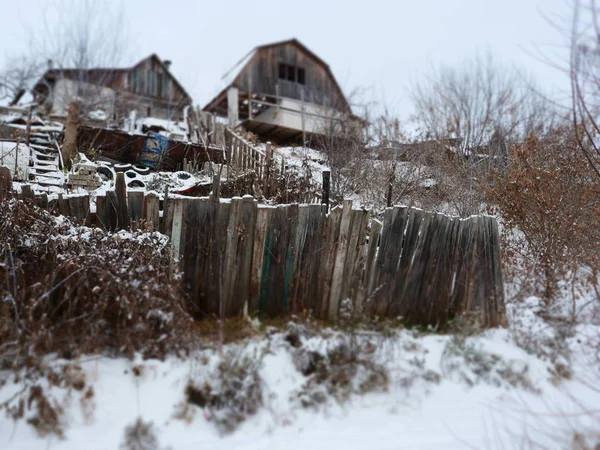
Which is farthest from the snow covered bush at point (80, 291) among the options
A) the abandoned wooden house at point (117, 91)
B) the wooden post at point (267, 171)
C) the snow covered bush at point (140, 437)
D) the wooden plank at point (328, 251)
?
the abandoned wooden house at point (117, 91)

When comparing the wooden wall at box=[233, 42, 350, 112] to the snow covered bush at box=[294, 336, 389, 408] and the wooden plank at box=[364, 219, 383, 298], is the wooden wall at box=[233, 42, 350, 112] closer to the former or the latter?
the wooden plank at box=[364, 219, 383, 298]

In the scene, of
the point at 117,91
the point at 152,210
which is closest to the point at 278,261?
the point at 152,210

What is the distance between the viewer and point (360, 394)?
376 centimetres

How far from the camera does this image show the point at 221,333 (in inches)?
158

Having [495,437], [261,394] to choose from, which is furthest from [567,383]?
[261,394]

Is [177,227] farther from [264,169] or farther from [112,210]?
[264,169]

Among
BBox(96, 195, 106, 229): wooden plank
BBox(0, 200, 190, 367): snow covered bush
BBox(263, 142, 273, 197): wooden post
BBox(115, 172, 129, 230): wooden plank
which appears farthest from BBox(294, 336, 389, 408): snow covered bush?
BBox(263, 142, 273, 197): wooden post

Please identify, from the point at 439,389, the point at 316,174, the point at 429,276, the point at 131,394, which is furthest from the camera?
the point at 316,174

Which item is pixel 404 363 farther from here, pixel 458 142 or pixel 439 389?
pixel 458 142

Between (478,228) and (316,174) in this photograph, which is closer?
(478,228)

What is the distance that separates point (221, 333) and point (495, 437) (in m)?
2.51

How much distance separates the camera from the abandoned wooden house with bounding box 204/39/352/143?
1792 cm

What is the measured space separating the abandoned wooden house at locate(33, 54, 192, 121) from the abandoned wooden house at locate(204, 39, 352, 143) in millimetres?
3627

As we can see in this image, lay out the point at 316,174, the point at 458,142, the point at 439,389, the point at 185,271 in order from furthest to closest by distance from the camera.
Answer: the point at 458,142, the point at 316,174, the point at 185,271, the point at 439,389
